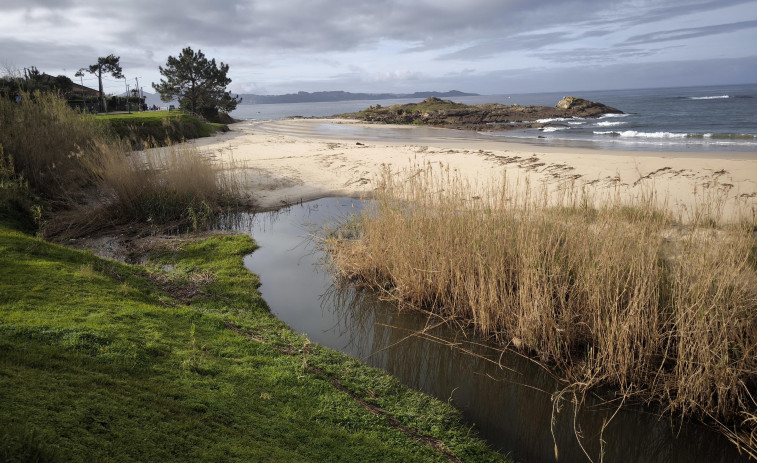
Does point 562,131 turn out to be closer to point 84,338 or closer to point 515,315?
point 515,315

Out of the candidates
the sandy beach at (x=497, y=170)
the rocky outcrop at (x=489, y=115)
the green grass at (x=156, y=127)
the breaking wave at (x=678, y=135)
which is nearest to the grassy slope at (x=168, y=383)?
the sandy beach at (x=497, y=170)

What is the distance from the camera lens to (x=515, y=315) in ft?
18.3

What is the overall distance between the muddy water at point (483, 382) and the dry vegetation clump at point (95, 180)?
3.62m

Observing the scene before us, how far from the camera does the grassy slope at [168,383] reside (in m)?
2.42

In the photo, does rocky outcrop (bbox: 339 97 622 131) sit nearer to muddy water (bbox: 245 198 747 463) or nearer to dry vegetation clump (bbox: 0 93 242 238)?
dry vegetation clump (bbox: 0 93 242 238)

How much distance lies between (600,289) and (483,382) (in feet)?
5.29

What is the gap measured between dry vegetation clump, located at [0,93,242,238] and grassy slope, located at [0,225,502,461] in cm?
365

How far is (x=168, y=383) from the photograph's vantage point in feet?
11.3

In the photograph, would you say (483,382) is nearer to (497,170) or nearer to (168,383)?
(168,383)

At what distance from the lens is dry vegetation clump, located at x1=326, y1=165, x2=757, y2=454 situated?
4.30 metres

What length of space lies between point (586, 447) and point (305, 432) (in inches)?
102

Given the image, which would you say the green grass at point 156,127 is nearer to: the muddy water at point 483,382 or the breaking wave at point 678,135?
the muddy water at point 483,382

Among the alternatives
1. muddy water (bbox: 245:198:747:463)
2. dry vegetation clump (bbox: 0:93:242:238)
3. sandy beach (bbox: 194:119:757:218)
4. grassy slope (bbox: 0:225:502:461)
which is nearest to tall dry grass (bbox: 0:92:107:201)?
dry vegetation clump (bbox: 0:93:242:238)

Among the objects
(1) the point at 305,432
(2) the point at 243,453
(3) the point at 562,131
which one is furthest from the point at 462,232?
(3) the point at 562,131
